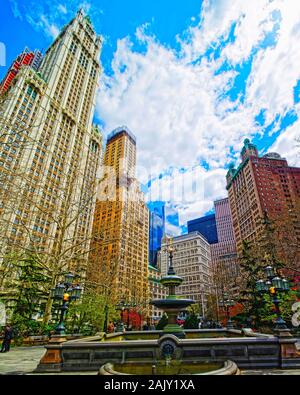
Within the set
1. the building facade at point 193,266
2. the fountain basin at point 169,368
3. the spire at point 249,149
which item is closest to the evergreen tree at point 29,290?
the fountain basin at point 169,368

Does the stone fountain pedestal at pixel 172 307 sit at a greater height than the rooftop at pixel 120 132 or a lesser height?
lesser

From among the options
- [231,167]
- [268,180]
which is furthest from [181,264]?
[231,167]

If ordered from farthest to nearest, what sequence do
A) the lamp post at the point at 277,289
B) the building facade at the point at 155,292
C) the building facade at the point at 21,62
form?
the building facade at the point at 155,292 < the building facade at the point at 21,62 < the lamp post at the point at 277,289

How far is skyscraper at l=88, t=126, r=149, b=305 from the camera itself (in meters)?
39.0

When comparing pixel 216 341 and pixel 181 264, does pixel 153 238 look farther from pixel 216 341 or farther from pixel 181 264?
pixel 216 341

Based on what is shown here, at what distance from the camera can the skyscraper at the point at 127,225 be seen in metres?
39.0

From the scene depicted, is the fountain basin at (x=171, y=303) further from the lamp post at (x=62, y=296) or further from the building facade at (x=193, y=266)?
the building facade at (x=193, y=266)

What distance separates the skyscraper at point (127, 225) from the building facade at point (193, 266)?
1604 centimetres

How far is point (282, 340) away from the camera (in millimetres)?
7191

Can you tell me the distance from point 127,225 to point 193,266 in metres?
79.5

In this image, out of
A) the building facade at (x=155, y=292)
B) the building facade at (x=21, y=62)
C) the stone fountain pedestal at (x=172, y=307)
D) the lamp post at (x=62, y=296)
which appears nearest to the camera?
the lamp post at (x=62, y=296)

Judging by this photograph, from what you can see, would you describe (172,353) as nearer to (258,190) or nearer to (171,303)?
(171,303)

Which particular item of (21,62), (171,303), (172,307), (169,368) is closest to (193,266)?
(172,307)

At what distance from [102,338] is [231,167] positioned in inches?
5259
